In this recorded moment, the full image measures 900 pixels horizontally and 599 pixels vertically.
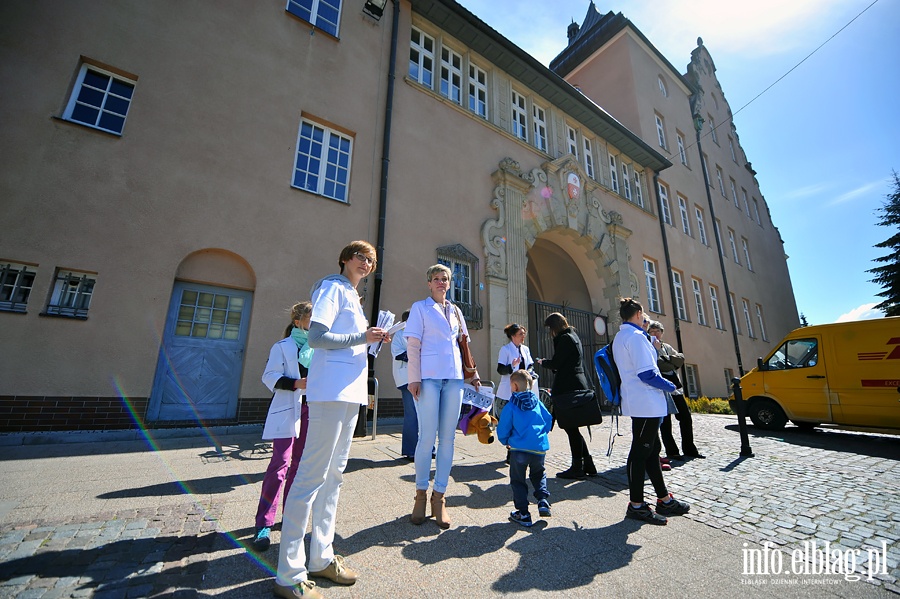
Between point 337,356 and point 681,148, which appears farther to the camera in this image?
point 681,148

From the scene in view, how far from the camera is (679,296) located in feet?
56.0

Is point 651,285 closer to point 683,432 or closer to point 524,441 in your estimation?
point 683,432

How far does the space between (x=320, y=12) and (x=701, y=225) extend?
20.4 m

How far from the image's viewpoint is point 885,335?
667 cm

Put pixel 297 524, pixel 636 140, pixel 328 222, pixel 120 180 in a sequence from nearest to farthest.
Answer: pixel 297 524 < pixel 120 180 < pixel 328 222 < pixel 636 140

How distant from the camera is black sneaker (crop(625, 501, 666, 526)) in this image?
3.09 meters

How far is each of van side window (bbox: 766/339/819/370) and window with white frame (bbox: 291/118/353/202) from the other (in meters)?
10.1

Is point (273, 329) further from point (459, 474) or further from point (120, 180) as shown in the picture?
point (459, 474)

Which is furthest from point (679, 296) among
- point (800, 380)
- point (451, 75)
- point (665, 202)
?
point (451, 75)

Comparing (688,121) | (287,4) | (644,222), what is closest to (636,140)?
(644,222)

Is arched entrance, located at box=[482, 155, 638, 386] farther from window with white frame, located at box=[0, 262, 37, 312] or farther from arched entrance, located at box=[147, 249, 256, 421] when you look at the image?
window with white frame, located at box=[0, 262, 37, 312]

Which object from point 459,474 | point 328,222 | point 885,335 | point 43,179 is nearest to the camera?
point 459,474

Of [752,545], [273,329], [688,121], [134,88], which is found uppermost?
[688,121]

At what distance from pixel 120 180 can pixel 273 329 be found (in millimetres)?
3411
